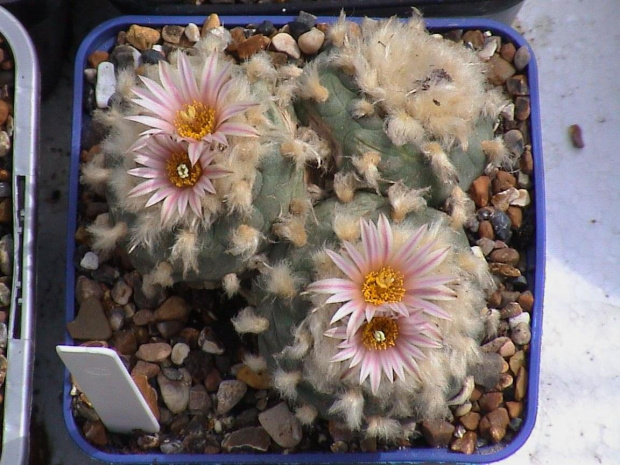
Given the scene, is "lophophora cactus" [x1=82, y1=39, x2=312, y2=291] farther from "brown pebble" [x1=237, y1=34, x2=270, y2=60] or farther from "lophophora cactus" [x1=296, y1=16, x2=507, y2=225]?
"brown pebble" [x1=237, y1=34, x2=270, y2=60]

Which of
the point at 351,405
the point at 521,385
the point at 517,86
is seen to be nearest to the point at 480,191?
the point at 517,86

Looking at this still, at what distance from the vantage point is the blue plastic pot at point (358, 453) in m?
1.44

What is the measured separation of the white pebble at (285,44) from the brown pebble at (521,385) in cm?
81

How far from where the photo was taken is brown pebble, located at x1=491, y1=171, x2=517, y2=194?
1.56 metres

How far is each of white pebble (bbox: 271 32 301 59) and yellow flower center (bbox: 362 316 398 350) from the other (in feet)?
2.38

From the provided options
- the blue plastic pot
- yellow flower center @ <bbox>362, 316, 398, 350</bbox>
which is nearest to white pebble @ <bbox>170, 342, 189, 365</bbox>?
the blue plastic pot

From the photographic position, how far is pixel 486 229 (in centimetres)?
153

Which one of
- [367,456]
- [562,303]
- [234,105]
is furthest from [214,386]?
[562,303]

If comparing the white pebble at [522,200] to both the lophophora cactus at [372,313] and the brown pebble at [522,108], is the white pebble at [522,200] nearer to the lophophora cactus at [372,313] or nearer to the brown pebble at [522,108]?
the brown pebble at [522,108]

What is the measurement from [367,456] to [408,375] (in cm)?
40

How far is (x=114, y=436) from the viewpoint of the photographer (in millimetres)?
1481

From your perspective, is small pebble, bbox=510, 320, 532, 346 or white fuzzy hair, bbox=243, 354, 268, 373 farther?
small pebble, bbox=510, 320, 532, 346

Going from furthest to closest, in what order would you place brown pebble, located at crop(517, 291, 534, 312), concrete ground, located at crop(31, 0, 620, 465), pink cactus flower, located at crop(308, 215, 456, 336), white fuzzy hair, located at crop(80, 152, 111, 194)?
1. concrete ground, located at crop(31, 0, 620, 465)
2. brown pebble, located at crop(517, 291, 534, 312)
3. white fuzzy hair, located at crop(80, 152, 111, 194)
4. pink cactus flower, located at crop(308, 215, 456, 336)

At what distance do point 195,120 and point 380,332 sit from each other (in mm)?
424
